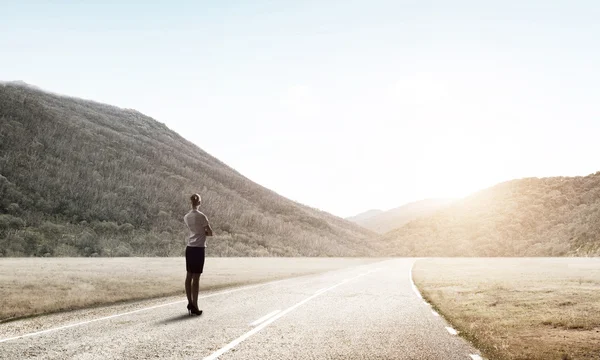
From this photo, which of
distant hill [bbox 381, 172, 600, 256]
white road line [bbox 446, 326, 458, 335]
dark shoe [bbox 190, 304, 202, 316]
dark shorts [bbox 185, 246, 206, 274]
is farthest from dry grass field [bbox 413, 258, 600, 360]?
distant hill [bbox 381, 172, 600, 256]

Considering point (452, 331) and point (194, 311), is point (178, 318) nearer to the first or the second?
point (194, 311)

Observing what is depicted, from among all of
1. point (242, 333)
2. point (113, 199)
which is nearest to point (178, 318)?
point (242, 333)

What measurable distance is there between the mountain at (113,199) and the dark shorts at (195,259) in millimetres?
54011

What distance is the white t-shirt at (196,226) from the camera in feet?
44.1

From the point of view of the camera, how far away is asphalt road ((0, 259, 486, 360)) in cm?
835

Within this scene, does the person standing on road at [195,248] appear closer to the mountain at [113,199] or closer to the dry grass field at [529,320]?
the dry grass field at [529,320]

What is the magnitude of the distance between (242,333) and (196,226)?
3.95m

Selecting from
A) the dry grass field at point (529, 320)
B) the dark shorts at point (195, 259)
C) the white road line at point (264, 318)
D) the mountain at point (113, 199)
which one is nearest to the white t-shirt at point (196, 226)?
the dark shorts at point (195, 259)

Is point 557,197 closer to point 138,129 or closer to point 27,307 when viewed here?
point 138,129

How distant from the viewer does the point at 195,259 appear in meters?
Answer: 13.4

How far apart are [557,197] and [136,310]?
173 metres

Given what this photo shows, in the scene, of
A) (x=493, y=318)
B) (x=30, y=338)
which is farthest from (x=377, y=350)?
(x=30, y=338)

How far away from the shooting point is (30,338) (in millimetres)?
9656

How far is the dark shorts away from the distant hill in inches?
4844
